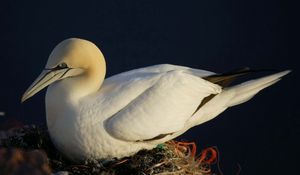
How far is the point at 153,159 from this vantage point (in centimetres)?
184

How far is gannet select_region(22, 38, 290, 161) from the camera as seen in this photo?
177 cm

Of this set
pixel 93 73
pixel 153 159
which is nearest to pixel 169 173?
pixel 153 159

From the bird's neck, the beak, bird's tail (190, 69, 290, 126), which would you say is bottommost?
bird's tail (190, 69, 290, 126)

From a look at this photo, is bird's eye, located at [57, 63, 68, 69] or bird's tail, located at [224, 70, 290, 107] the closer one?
bird's eye, located at [57, 63, 68, 69]

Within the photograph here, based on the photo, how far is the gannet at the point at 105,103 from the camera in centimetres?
177

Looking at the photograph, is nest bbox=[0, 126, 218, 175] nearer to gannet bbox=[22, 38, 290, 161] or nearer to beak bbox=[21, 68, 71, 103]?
gannet bbox=[22, 38, 290, 161]

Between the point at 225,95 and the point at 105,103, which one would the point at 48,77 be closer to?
the point at 105,103

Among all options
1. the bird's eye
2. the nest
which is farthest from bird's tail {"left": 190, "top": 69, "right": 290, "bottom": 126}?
the bird's eye

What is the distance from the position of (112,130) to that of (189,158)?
1.07 feet

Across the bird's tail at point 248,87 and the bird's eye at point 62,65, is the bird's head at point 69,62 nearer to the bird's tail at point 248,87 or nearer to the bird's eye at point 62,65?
the bird's eye at point 62,65

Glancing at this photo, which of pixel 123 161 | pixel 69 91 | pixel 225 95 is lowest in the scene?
pixel 123 161

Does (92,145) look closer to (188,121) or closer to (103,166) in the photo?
(103,166)

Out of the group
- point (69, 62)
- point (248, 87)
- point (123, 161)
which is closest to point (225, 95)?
point (248, 87)

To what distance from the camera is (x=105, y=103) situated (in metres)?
1.80
